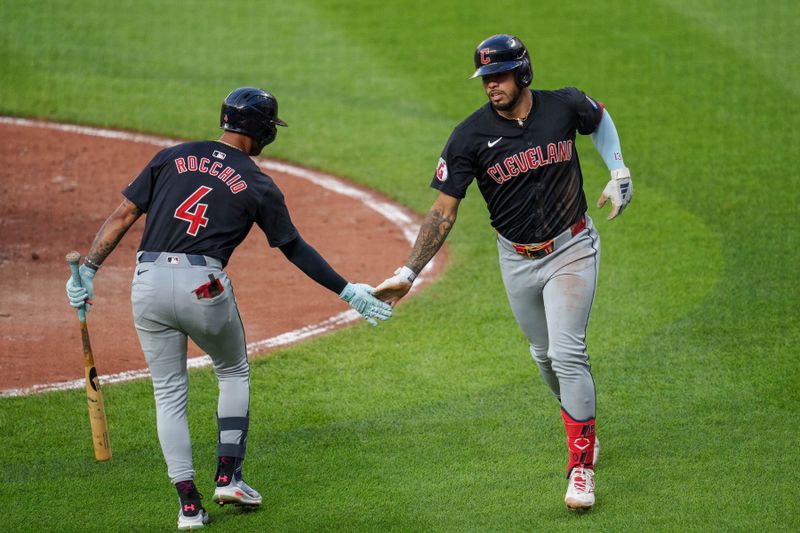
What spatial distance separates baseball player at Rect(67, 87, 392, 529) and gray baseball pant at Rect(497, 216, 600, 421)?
105cm

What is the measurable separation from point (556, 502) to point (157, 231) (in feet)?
7.79

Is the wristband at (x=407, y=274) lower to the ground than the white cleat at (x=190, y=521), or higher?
higher

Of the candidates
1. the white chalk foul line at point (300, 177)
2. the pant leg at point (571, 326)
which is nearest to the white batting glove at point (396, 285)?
the pant leg at point (571, 326)

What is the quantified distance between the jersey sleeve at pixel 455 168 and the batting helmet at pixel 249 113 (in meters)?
0.92

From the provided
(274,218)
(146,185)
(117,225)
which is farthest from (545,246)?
(117,225)

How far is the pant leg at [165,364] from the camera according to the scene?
5.46 metres

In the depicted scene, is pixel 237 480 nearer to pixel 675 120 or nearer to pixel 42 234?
pixel 42 234

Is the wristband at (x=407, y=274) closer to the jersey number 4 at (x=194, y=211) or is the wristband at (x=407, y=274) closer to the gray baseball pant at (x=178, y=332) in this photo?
the gray baseball pant at (x=178, y=332)

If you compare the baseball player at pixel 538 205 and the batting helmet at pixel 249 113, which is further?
the baseball player at pixel 538 205

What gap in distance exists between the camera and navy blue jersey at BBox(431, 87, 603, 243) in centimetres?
587

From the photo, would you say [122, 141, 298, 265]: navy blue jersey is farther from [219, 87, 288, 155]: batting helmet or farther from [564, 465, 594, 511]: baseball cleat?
[564, 465, 594, 511]: baseball cleat

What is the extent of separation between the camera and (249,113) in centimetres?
564

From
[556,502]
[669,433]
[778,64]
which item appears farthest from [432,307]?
[778,64]

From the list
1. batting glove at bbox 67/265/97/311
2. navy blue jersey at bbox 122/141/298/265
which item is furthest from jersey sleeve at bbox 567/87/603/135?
batting glove at bbox 67/265/97/311
